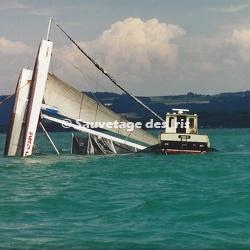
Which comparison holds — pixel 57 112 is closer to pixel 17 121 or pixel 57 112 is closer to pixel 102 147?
pixel 17 121

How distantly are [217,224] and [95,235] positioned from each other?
4104 mm

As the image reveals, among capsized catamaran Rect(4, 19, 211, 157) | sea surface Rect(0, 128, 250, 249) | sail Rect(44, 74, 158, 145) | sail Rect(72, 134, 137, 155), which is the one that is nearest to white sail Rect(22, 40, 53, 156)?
capsized catamaran Rect(4, 19, 211, 157)

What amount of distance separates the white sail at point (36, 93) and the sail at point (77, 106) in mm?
3050

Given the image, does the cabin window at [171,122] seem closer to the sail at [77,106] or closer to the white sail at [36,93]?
the sail at [77,106]

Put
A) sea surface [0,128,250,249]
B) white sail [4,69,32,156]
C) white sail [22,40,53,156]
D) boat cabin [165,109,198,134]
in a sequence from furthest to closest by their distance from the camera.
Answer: white sail [4,69,32,156] → boat cabin [165,109,198,134] → white sail [22,40,53,156] → sea surface [0,128,250,249]

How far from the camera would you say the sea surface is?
677 inches

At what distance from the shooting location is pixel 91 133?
54.2m

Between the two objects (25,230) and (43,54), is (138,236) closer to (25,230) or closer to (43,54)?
(25,230)

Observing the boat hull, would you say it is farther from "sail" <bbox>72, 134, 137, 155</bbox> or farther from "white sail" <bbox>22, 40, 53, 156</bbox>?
"white sail" <bbox>22, 40, 53, 156</bbox>

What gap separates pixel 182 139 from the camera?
170 ft

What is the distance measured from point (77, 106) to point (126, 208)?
3286 cm

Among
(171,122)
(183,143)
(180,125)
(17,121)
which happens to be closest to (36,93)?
(17,121)

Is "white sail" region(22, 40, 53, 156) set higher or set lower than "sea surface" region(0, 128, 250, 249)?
higher

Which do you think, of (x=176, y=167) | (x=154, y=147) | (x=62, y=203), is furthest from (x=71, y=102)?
(x=62, y=203)
